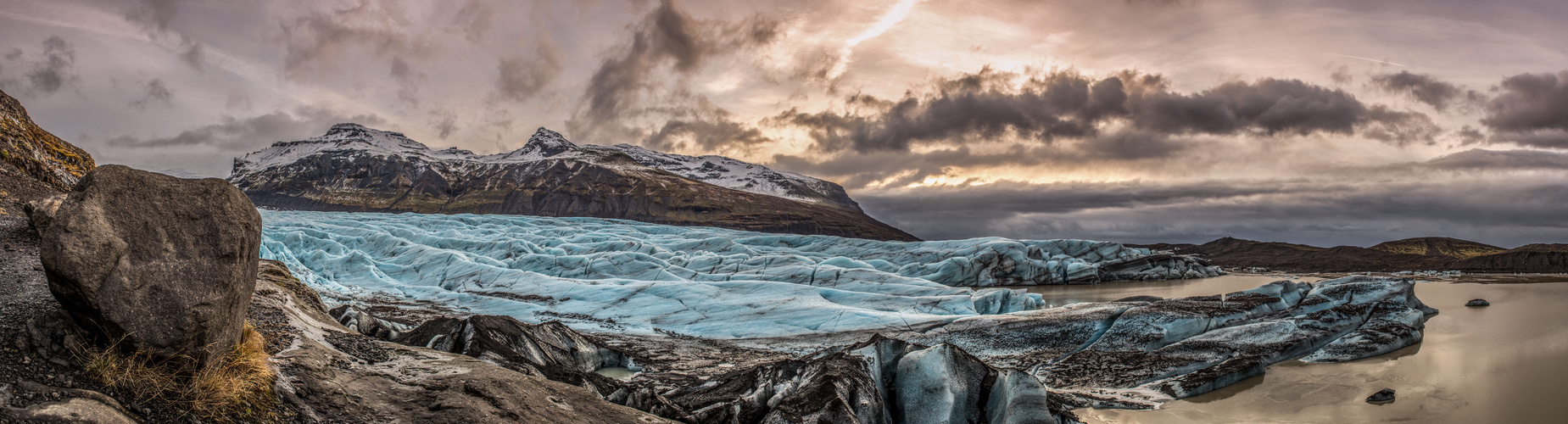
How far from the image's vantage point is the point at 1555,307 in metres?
31.8

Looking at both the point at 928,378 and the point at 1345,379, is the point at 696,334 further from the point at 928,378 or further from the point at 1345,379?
the point at 1345,379

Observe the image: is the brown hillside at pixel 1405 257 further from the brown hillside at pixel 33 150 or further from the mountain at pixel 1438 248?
the brown hillside at pixel 33 150

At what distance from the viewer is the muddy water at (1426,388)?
43.7 feet

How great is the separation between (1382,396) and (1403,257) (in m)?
103

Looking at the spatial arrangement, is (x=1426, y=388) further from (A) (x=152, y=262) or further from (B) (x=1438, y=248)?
(B) (x=1438, y=248)

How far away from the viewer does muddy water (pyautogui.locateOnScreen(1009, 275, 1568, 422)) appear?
13305 millimetres

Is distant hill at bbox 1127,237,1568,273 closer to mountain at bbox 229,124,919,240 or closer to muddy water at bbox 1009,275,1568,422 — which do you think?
muddy water at bbox 1009,275,1568,422

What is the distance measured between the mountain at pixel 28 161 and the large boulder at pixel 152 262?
22.6 ft

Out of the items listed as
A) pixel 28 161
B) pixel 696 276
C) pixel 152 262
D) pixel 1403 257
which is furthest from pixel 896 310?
pixel 1403 257

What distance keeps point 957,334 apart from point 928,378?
902 centimetres

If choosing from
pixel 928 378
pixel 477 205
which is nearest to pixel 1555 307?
pixel 928 378

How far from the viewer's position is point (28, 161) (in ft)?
37.2

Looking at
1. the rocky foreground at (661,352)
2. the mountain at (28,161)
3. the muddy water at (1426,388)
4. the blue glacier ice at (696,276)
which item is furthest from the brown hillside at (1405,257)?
the mountain at (28,161)

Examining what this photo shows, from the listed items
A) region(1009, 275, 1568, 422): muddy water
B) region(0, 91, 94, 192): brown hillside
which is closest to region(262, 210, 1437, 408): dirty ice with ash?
region(1009, 275, 1568, 422): muddy water
